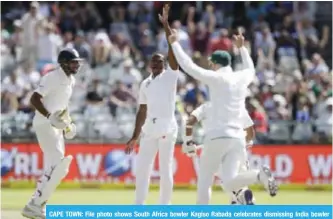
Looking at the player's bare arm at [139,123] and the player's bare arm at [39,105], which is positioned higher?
the player's bare arm at [39,105]

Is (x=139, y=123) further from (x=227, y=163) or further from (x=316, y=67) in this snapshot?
(x=316, y=67)

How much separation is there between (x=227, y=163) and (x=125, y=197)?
23.2 ft

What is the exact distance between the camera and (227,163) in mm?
12617

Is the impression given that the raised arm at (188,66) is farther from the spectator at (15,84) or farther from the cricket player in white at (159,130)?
the spectator at (15,84)

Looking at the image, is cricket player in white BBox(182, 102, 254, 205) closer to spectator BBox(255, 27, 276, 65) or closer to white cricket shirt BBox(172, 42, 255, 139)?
white cricket shirt BBox(172, 42, 255, 139)

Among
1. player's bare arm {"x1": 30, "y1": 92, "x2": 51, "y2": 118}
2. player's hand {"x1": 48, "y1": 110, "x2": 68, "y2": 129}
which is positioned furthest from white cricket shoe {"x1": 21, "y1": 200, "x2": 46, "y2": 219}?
player's bare arm {"x1": 30, "y1": 92, "x2": 51, "y2": 118}

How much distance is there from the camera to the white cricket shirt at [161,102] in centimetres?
1441

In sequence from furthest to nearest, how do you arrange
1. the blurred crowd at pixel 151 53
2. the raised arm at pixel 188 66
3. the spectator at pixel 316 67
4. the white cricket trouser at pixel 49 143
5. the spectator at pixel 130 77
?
1. the spectator at pixel 316 67
2. the spectator at pixel 130 77
3. the blurred crowd at pixel 151 53
4. the white cricket trouser at pixel 49 143
5. the raised arm at pixel 188 66

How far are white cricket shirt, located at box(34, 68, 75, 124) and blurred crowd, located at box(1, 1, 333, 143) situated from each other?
8048 mm

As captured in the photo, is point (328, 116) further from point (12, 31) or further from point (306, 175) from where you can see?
point (12, 31)

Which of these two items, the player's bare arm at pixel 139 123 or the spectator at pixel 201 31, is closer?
the player's bare arm at pixel 139 123

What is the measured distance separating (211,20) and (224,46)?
4.33 feet
